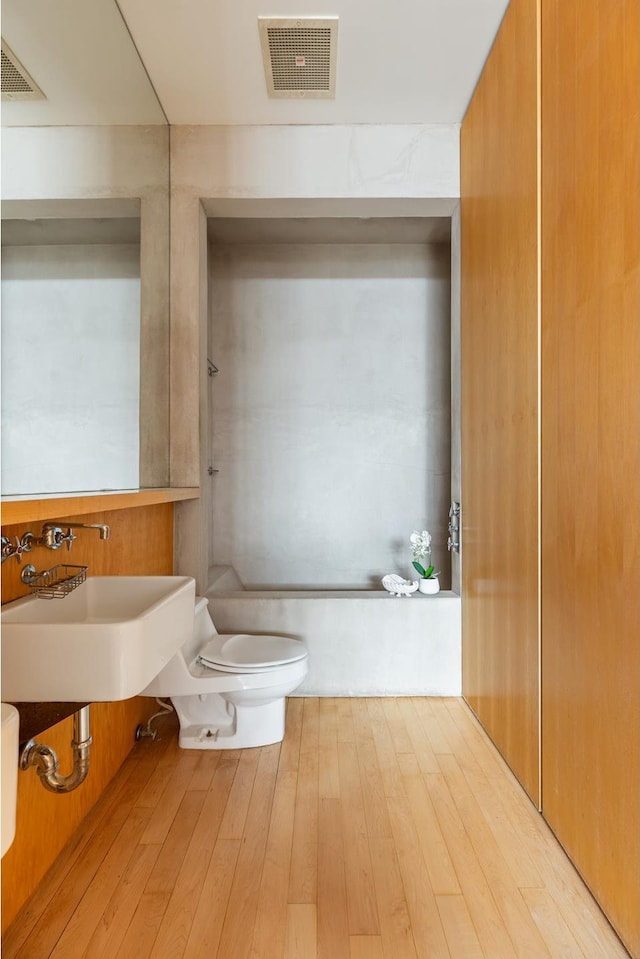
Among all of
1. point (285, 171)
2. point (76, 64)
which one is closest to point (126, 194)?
point (76, 64)

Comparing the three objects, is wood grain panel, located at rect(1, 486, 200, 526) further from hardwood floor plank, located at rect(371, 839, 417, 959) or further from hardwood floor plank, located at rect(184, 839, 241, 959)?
hardwood floor plank, located at rect(371, 839, 417, 959)

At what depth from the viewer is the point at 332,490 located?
422cm

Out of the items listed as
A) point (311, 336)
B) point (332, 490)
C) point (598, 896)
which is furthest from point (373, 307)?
point (598, 896)

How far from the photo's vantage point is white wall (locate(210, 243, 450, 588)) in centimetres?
418

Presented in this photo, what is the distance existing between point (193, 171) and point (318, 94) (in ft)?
2.25

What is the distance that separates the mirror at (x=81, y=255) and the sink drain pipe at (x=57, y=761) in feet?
1.90

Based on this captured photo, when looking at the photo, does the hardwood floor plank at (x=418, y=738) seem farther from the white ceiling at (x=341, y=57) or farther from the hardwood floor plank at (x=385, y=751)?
the white ceiling at (x=341, y=57)

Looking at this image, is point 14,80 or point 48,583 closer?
point 14,80

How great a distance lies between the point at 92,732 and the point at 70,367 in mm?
1151

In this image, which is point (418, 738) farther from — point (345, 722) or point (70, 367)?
point (70, 367)

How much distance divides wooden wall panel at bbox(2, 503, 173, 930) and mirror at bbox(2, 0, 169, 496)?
175 mm

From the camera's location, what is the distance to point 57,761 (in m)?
1.49

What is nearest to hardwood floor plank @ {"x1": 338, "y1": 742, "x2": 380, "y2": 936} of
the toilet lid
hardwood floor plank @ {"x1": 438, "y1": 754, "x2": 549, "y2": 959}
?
hardwood floor plank @ {"x1": 438, "y1": 754, "x2": 549, "y2": 959}

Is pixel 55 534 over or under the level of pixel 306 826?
over
